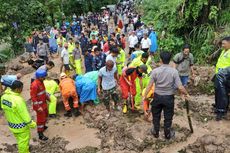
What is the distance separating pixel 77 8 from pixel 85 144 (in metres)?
26.5

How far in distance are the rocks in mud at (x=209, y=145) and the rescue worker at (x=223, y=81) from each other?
1007mm

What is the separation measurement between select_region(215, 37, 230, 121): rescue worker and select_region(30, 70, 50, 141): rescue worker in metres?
3.70

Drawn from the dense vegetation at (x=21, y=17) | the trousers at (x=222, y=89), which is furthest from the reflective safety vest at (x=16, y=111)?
the dense vegetation at (x=21, y=17)

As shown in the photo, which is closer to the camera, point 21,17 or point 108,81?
point 108,81

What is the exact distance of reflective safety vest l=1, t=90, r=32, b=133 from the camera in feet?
18.0

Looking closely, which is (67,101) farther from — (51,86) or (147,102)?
(147,102)

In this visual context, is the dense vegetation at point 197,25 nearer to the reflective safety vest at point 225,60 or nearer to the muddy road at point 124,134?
the muddy road at point 124,134

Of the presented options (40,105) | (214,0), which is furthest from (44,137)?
(214,0)

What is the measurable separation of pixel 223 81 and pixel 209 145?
156 centimetres

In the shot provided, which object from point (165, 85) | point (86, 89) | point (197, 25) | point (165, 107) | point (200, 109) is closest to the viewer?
point (165, 85)

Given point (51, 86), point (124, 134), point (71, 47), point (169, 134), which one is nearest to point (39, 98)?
point (51, 86)

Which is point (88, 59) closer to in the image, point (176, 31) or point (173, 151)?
point (176, 31)

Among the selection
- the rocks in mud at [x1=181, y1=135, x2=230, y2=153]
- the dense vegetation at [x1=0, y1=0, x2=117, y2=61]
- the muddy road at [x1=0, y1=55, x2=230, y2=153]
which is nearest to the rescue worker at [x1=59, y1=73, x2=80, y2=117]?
the muddy road at [x1=0, y1=55, x2=230, y2=153]

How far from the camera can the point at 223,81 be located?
6.92 m
